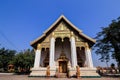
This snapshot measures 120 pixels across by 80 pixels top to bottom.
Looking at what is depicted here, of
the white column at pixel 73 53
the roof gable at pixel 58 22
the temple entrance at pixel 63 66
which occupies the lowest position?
the temple entrance at pixel 63 66

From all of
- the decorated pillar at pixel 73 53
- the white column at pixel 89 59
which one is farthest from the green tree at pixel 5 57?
the white column at pixel 89 59

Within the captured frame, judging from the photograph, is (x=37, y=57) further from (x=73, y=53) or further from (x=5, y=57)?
(x=5, y=57)

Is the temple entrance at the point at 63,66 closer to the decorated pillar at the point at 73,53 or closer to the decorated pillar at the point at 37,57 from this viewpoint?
the decorated pillar at the point at 73,53

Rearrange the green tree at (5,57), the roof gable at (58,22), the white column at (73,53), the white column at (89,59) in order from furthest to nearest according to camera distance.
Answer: the green tree at (5,57) < the roof gable at (58,22) < the white column at (89,59) < the white column at (73,53)

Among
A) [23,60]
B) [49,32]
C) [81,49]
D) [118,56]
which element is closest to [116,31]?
[118,56]

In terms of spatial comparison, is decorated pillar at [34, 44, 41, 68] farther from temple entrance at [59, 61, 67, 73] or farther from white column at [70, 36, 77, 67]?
white column at [70, 36, 77, 67]

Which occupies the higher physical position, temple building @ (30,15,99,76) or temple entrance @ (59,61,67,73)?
temple building @ (30,15,99,76)

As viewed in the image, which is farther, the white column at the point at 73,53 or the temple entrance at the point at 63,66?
the temple entrance at the point at 63,66

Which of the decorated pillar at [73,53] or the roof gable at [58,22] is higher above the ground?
the roof gable at [58,22]

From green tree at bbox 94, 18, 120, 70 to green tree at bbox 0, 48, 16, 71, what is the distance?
116ft

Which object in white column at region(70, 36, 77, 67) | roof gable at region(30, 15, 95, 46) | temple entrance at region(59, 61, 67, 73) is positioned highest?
roof gable at region(30, 15, 95, 46)

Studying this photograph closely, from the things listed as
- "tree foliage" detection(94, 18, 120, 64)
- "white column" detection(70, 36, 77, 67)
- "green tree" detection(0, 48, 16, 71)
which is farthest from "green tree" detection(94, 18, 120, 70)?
"green tree" detection(0, 48, 16, 71)

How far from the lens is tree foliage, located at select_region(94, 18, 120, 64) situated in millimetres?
21892

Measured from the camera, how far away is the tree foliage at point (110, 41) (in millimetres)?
21892
